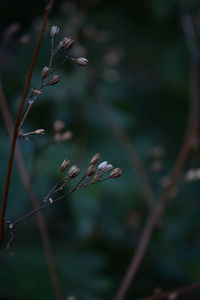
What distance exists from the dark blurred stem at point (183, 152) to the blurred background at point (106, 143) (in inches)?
1.2

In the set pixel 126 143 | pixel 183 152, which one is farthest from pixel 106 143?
pixel 183 152

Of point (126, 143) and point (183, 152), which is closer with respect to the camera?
point (183, 152)

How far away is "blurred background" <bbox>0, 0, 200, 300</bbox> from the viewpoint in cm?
128

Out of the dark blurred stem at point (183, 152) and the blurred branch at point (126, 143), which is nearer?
the dark blurred stem at point (183, 152)

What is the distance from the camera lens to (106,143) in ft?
5.17

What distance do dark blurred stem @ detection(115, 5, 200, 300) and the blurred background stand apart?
31 millimetres

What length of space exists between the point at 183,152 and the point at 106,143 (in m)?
0.36

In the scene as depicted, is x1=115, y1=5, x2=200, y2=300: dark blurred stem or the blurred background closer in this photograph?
x1=115, y1=5, x2=200, y2=300: dark blurred stem

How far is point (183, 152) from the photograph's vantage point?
125 cm

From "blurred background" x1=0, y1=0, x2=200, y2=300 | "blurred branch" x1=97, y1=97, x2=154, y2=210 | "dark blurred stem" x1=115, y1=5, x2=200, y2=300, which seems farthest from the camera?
"blurred branch" x1=97, y1=97, x2=154, y2=210

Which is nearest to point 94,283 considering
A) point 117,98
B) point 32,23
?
point 117,98

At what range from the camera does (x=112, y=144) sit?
5.14 ft

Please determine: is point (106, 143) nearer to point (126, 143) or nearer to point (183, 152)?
point (126, 143)

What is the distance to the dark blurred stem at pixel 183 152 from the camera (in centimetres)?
114
